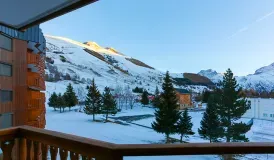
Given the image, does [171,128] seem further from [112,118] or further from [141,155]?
[141,155]

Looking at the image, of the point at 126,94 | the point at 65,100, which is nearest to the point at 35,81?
the point at 65,100

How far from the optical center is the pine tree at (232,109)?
161 inches

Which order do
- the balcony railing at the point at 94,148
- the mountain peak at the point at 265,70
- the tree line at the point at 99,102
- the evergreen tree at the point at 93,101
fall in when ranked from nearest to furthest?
1. the balcony railing at the point at 94,148
2. the mountain peak at the point at 265,70
3. the evergreen tree at the point at 93,101
4. the tree line at the point at 99,102

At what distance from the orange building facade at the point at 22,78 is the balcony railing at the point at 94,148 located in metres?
2.27

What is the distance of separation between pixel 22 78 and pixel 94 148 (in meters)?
4.18

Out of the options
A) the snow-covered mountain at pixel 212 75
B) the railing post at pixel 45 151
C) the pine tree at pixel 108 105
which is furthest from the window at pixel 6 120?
the snow-covered mountain at pixel 212 75

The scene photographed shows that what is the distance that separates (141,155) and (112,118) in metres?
4.03

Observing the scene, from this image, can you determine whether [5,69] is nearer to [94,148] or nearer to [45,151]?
[45,151]

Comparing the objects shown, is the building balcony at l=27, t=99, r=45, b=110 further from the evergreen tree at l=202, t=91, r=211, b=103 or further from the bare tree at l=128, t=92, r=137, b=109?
the evergreen tree at l=202, t=91, r=211, b=103

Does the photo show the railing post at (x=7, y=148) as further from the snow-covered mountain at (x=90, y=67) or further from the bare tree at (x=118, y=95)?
the bare tree at (x=118, y=95)

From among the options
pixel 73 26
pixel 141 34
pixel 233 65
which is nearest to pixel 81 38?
pixel 73 26

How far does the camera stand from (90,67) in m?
5.10

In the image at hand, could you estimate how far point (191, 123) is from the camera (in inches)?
226

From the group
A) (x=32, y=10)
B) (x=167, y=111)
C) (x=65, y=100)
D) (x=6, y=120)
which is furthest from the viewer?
(x=167, y=111)
